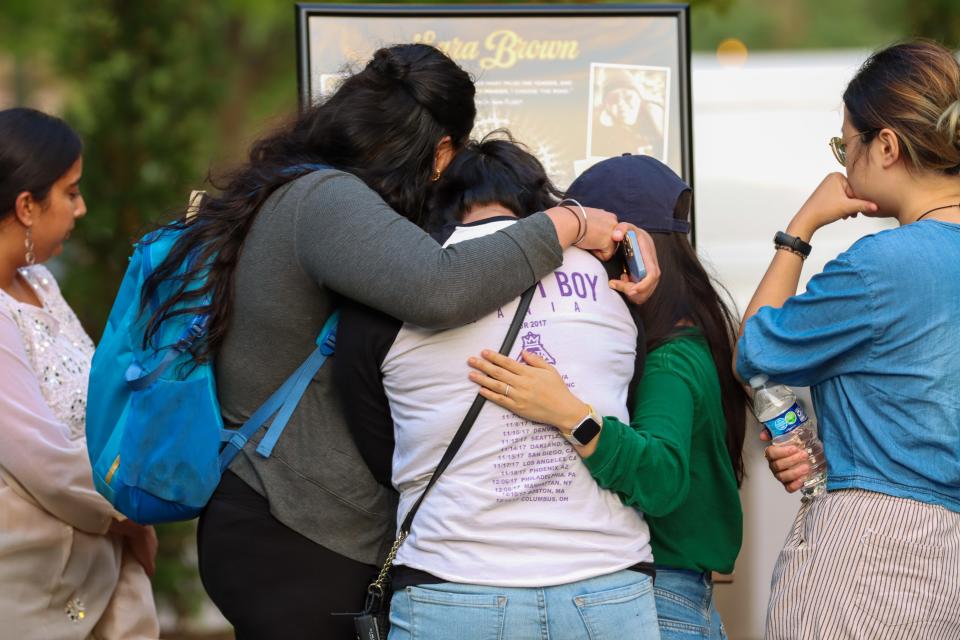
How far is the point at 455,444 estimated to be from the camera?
2.05 meters

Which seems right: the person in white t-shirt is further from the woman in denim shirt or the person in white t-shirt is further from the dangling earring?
the dangling earring

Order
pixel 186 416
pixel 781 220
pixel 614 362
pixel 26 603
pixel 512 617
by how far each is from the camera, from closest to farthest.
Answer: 1. pixel 512 617
2. pixel 614 362
3. pixel 186 416
4. pixel 26 603
5. pixel 781 220

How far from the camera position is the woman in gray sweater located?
85.9 inches

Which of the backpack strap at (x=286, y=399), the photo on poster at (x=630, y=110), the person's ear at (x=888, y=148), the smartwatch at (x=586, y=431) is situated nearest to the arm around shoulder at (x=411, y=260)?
the backpack strap at (x=286, y=399)

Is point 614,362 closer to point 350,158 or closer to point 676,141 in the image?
point 350,158

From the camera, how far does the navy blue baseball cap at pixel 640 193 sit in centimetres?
244

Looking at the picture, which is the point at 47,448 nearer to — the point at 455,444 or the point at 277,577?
the point at 277,577

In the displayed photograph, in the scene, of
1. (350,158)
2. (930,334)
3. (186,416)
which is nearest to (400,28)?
(350,158)

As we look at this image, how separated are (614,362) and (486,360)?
0.25m

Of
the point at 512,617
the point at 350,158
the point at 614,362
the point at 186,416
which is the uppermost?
the point at 350,158

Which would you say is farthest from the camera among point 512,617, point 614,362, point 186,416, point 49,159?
point 49,159

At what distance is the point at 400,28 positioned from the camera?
3314 millimetres

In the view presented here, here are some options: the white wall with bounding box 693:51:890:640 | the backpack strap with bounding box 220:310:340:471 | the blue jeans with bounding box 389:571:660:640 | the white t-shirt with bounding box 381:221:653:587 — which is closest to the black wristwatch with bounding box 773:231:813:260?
the white t-shirt with bounding box 381:221:653:587

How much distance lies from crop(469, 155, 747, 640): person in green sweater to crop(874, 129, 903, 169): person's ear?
0.40 meters
